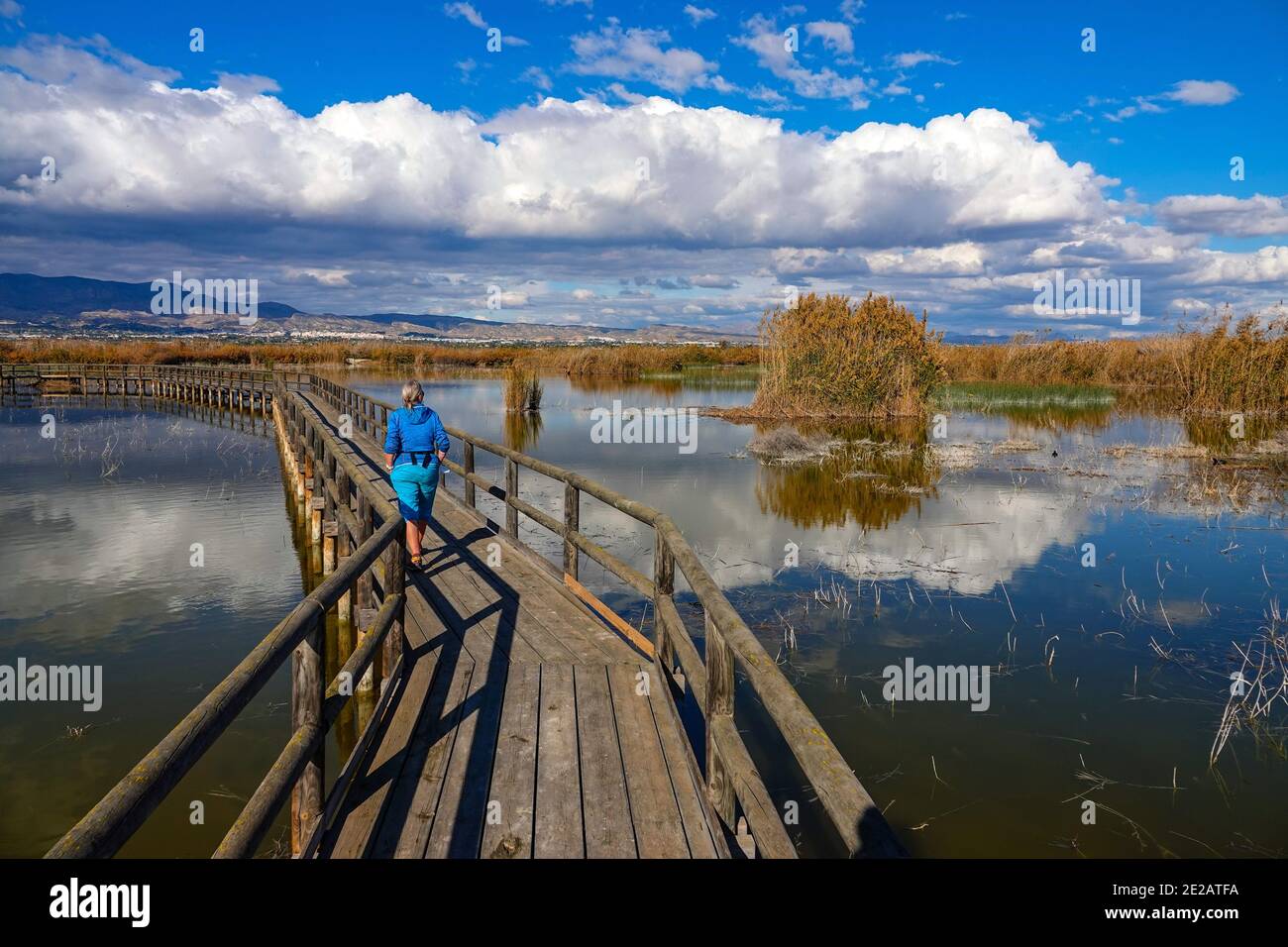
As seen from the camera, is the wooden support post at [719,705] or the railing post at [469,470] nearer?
the wooden support post at [719,705]

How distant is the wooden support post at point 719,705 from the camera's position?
367 centimetres

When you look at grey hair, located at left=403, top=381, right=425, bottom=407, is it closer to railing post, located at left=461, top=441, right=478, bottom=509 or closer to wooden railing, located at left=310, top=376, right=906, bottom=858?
wooden railing, located at left=310, top=376, right=906, bottom=858

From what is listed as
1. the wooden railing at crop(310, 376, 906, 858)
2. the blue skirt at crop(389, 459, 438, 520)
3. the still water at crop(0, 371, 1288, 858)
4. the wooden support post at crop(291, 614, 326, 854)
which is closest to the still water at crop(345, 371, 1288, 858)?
the still water at crop(0, 371, 1288, 858)

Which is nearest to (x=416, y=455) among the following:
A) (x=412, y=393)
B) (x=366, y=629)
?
(x=412, y=393)

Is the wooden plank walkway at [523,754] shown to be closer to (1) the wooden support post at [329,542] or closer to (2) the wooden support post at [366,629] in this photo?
(2) the wooden support post at [366,629]

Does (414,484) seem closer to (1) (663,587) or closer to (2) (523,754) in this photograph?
(1) (663,587)

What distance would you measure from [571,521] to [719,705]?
3.92 m

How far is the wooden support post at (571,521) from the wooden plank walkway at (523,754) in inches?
24.0

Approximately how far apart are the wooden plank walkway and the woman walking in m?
1.67

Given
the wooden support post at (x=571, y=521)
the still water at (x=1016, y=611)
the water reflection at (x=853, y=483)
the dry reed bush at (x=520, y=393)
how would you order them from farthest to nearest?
the dry reed bush at (x=520, y=393), the water reflection at (x=853, y=483), the wooden support post at (x=571, y=521), the still water at (x=1016, y=611)

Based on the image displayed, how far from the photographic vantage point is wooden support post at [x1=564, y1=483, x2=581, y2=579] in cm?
734

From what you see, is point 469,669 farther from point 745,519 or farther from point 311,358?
point 311,358

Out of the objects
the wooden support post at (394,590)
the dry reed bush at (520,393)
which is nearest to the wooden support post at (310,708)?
the wooden support post at (394,590)

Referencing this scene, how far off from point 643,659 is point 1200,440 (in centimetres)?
2234
